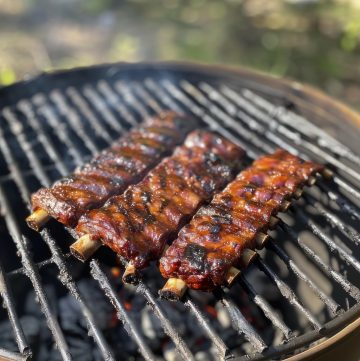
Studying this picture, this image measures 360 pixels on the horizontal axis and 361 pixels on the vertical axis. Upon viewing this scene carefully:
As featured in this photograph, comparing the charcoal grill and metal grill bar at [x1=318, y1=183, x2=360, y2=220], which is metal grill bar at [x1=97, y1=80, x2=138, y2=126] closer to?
the charcoal grill

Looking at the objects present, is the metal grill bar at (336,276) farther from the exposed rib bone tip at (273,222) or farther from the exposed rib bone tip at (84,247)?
the exposed rib bone tip at (84,247)

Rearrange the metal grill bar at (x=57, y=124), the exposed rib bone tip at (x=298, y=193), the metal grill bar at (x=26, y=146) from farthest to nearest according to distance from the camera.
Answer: the metal grill bar at (x=57, y=124) → the metal grill bar at (x=26, y=146) → the exposed rib bone tip at (x=298, y=193)

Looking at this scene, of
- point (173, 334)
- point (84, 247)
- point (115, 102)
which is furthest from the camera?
point (115, 102)

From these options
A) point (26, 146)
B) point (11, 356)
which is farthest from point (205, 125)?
point (11, 356)

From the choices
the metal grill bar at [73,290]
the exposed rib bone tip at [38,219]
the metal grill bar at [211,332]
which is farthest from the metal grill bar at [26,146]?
the metal grill bar at [211,332]

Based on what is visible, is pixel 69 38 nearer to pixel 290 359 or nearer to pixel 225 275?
pixel 225 275

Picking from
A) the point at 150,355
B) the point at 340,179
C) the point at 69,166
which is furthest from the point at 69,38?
the point at 150,355

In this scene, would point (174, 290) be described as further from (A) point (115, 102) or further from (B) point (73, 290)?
(A) point (115, 102)
